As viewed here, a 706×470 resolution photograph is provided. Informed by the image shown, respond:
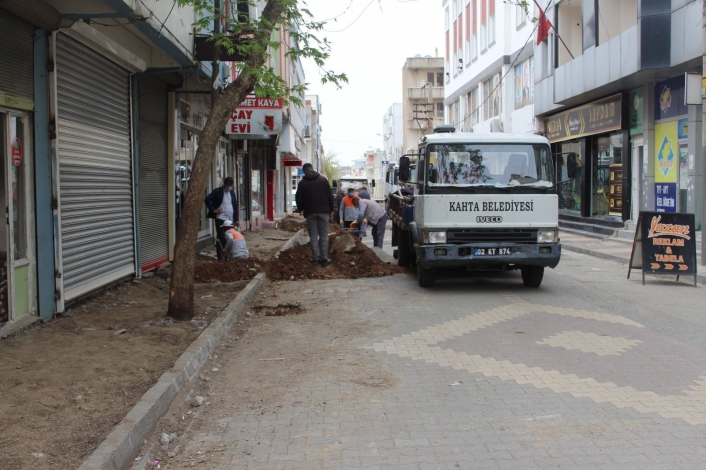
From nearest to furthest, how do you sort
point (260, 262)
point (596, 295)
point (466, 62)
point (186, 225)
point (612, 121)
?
point (186, 225) → point (596, 295) → point (260, 262) → point (612, 121) → point (466, 62)

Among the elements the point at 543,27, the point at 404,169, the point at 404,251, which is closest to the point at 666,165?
the point at 543,27

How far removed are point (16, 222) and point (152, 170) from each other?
550cm

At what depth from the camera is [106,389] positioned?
5.23 metres

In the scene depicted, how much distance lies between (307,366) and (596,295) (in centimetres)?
562

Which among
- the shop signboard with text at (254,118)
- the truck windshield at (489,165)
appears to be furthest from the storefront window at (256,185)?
the truck windshield at (489,165)

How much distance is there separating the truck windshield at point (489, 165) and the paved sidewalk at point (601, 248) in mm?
3955

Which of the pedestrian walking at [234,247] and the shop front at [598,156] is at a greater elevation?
the shop front at [598,156]

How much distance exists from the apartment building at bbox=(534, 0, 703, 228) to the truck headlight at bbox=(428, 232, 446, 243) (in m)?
5.24

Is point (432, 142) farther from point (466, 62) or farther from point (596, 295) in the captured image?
point (466, 62)

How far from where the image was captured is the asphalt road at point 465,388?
4195 mm

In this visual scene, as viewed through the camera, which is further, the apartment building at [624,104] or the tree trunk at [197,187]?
the apartment building at [624,104]

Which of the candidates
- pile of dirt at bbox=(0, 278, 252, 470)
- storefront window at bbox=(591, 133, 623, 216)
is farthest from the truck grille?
storefront window at bbox=(591, 133, 623, 216)

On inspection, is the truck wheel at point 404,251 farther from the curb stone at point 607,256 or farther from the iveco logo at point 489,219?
the curb stone at point 607,256

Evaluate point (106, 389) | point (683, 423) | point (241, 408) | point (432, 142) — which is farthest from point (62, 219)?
point (683, 423)
